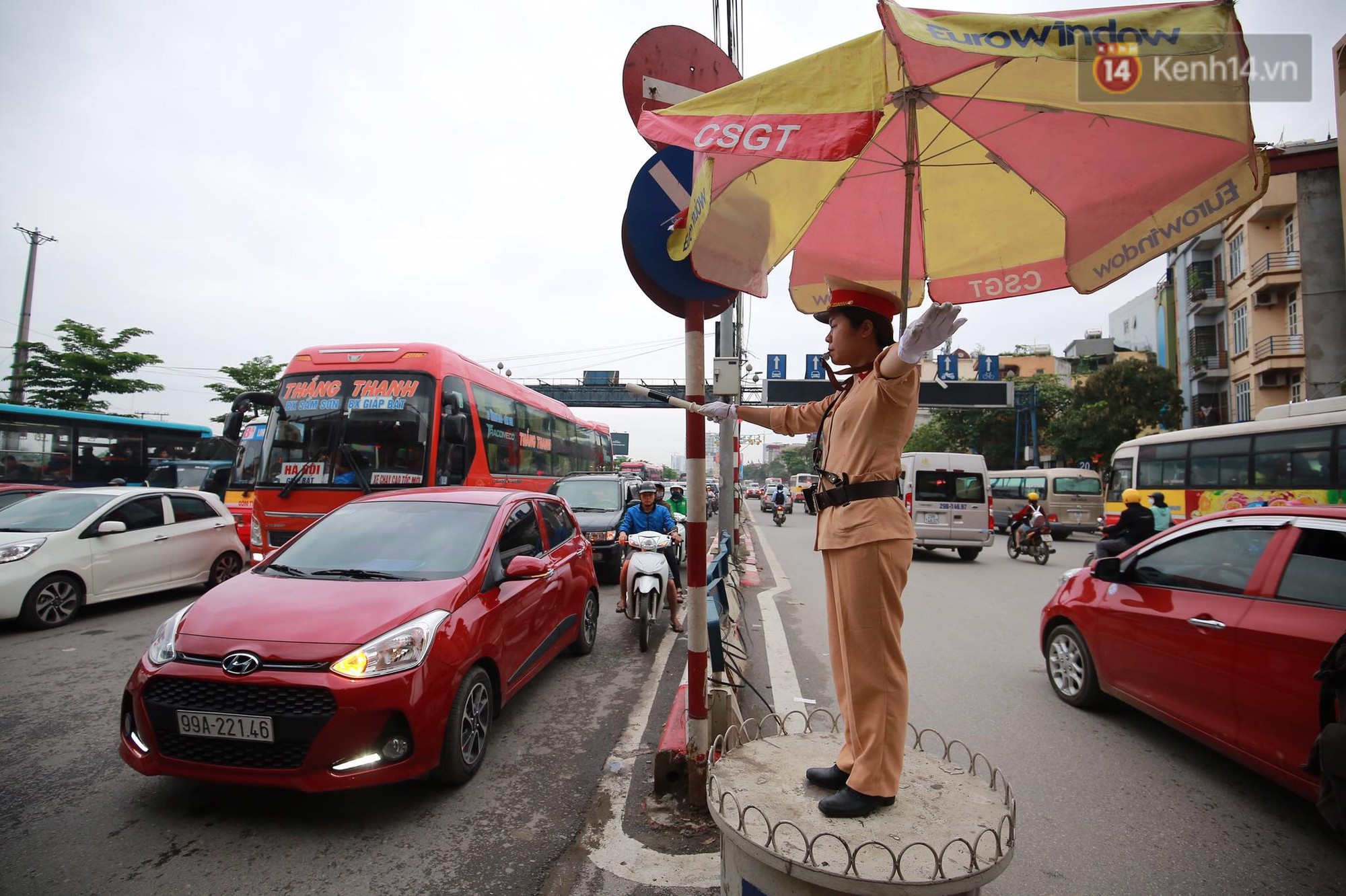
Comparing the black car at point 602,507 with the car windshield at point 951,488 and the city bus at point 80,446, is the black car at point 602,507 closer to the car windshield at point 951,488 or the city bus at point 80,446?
the car windshield at point 951,488

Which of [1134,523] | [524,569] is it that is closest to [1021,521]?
[1134,523]

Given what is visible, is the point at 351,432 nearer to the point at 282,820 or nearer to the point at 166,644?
the point at 166,644

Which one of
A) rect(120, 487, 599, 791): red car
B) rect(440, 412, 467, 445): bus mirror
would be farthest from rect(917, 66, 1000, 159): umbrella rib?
rect(440, 412, 467, 445): bus mirror

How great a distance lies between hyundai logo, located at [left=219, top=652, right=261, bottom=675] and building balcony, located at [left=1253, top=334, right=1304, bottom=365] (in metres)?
33.7

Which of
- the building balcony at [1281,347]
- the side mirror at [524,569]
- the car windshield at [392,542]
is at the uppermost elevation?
the building balcony at [1281,347]

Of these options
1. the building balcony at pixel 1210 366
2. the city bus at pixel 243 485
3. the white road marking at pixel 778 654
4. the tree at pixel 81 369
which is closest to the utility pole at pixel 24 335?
the tree at pixel 81 369

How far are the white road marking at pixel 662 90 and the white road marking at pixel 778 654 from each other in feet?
12.0

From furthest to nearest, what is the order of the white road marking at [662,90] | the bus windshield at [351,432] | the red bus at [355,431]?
1. the bus windshield at [351,432]
2. the red bus at [355,431]
3. the white road marking at [662,90]

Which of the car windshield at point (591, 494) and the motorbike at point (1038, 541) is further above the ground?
the car windshield at point (591, 494)

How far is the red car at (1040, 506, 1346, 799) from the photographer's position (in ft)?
9.54

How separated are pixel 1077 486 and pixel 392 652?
23.5 meters

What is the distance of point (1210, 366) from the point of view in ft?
102

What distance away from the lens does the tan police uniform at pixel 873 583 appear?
2.11m

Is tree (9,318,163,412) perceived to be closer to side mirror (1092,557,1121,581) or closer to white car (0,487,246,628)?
white car (0,487,246,628)
